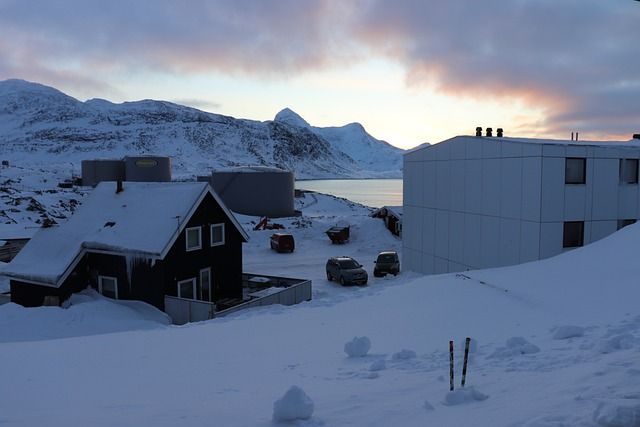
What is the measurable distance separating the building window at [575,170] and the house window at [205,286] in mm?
16336

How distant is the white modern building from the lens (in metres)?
21.9

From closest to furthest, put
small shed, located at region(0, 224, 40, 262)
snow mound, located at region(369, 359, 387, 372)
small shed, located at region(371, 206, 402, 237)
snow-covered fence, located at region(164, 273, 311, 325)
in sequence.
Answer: snow mound, located at region(369, 359, 387, 372)
snow-covered fence, located at region(164, 273, 311, 325)
small shed, located at region(0, 224, 40, 262)
small shed, located at region(371, 206, 402, 237)

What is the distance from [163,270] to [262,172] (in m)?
43.2

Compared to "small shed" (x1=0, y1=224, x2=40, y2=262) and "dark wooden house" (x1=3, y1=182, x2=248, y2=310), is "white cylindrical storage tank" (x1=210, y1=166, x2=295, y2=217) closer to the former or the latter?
"small shed" (x1=0, y1=224, x2=40, y2=262)

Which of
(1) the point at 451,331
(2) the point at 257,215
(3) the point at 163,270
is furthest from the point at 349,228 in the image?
(1) the point at 451,331

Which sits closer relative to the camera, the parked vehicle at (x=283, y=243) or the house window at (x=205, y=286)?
the house window at (x=205, y=286)

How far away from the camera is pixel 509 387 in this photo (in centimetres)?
666

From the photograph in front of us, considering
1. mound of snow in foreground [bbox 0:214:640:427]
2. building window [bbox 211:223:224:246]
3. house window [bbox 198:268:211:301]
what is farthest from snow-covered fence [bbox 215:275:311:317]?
mound of snow in foreground [bbox 0:214:640:427]

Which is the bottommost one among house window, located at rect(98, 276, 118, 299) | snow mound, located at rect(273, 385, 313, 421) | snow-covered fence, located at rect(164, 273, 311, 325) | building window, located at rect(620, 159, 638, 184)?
snow-covered fence, located at rect(164, 273, 311, 325)

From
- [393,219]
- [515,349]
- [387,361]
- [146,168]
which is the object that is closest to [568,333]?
[515,349]

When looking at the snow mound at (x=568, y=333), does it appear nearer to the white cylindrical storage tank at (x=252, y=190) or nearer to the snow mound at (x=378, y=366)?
the snow mound at (x=378, y=366)

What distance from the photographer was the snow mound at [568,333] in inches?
364

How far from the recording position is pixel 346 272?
91.9ft

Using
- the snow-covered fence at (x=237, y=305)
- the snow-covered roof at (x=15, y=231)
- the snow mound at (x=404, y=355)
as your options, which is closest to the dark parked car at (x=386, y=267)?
the snow-covered fence at (x=237, y=305)
